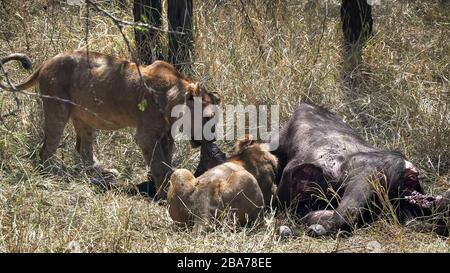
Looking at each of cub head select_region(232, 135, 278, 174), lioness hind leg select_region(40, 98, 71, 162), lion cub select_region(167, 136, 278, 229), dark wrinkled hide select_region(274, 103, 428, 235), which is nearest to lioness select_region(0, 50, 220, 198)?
lioness hind leg select_region(40, 98, 71, 162)

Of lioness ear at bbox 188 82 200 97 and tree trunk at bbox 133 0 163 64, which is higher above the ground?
tree trunk at bbox 133 0 163 64

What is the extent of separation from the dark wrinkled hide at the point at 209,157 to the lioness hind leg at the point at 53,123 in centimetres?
119

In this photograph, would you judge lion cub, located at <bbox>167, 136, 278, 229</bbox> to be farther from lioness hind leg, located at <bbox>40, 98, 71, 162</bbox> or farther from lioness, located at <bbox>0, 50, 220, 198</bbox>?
lioness hind leg, located at <bbox>40, 98, 71, 162</bbox>

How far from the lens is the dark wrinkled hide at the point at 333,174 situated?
6387 mm

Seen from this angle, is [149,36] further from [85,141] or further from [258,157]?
[258,157]

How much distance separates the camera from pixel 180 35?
9086 millimetres

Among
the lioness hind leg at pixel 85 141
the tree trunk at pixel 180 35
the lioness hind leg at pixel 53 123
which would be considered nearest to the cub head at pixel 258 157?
the lioness hind leg at pixel 85 141

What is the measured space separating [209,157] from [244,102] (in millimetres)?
1287

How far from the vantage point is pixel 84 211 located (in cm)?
657

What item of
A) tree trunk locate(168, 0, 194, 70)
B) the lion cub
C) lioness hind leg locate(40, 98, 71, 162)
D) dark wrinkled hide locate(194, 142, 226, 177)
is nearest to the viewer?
the lion cub

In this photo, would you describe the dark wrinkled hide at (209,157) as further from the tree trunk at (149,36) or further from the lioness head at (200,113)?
the tree trunk at (149,36)

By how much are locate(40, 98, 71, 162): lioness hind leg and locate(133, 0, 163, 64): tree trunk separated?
1499mm

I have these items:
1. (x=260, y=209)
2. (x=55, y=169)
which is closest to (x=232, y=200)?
(x=260, y=209)

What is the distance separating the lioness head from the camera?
7.49 m
